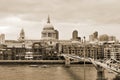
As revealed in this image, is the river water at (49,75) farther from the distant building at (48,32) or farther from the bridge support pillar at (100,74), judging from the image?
the distant building at (48,32)

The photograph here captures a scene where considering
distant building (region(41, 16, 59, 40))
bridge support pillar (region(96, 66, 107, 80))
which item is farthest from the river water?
distant building (region(41, 16, 59, 40))

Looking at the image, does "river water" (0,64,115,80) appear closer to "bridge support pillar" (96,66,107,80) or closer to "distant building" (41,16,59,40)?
"bridge support pillar" (96,66,107,80)

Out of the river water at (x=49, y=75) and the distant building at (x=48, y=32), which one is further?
the distant building at (x=48, y=32)

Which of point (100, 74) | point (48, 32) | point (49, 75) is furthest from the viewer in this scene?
point (48, 32)

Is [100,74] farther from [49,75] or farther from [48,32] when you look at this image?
[48,32]

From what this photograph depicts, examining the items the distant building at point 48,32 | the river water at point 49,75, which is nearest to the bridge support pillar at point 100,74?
the river water at point 49,75

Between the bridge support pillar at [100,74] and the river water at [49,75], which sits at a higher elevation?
the bridge support pillar at [100,74]

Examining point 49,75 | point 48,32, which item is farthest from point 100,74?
point 48,32

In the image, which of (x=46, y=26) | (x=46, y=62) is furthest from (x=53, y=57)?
(x=46, y=26)

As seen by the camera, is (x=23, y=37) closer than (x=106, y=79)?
No

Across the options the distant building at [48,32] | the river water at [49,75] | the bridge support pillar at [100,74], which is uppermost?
the distant building at [48,32]

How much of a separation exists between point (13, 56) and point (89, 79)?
58.2 metres

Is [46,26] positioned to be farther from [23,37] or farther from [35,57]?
[35,57]

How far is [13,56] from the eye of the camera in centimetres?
9406
